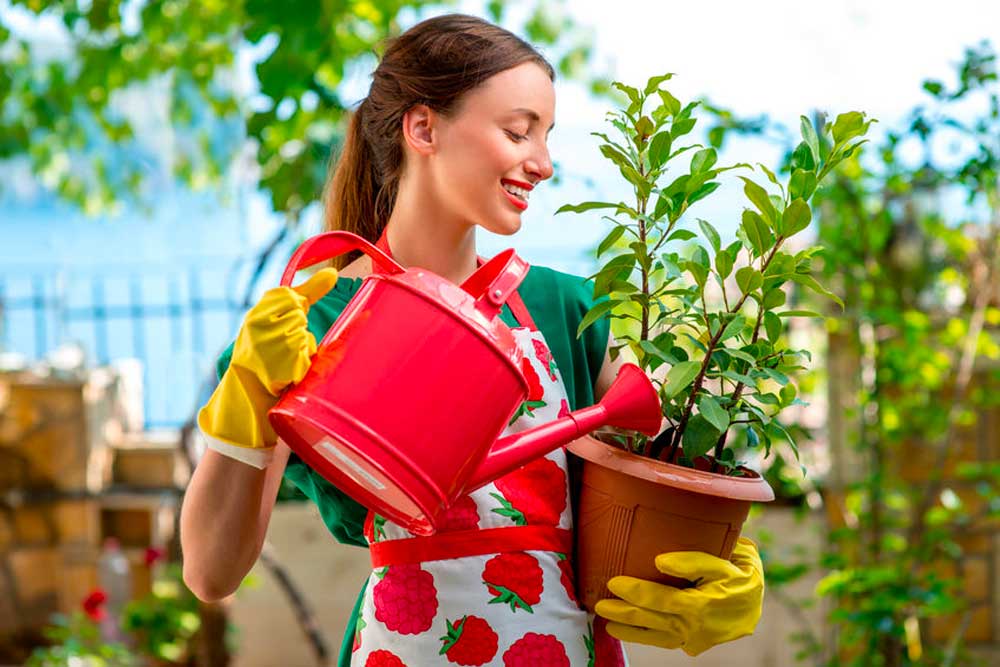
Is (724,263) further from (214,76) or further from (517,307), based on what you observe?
(214,76)

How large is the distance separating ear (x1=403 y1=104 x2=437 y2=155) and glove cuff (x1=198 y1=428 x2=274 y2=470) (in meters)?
0.36

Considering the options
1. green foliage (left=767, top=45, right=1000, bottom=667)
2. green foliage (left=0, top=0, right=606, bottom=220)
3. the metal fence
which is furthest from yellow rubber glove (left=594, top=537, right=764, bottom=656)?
the metal fence

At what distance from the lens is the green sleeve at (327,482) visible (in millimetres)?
1179

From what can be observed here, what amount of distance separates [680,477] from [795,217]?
241mm

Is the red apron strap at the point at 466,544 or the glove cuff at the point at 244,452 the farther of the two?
the red apron strap at the point at 466,544

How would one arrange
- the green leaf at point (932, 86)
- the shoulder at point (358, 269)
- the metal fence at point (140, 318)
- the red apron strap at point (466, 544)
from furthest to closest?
the metal fence at point (140, 318), the green leaf at point (932, 86), the shoulder at point (358, 269), the red apron strap at point (466, 544)

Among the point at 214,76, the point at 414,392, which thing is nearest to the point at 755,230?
the point at 414,392

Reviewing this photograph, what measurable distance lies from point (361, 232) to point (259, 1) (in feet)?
3.10

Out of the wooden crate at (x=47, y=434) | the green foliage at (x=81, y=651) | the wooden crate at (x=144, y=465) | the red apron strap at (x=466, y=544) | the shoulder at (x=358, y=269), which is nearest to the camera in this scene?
the red apron strap at (x=466, y=544)

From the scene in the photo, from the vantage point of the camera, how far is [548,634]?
110 cm

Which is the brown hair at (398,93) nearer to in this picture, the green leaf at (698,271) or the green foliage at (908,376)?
the green leaf at (698,271)

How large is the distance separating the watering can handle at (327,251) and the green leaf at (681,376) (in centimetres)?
25

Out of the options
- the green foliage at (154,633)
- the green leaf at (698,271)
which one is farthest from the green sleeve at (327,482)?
the green foliage at (154,633)

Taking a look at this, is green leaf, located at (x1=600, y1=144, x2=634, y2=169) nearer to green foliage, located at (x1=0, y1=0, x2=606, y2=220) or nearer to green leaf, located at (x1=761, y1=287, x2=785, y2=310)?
green leaf, located at (x1=761, y1=287, x2=785, y2=310)
